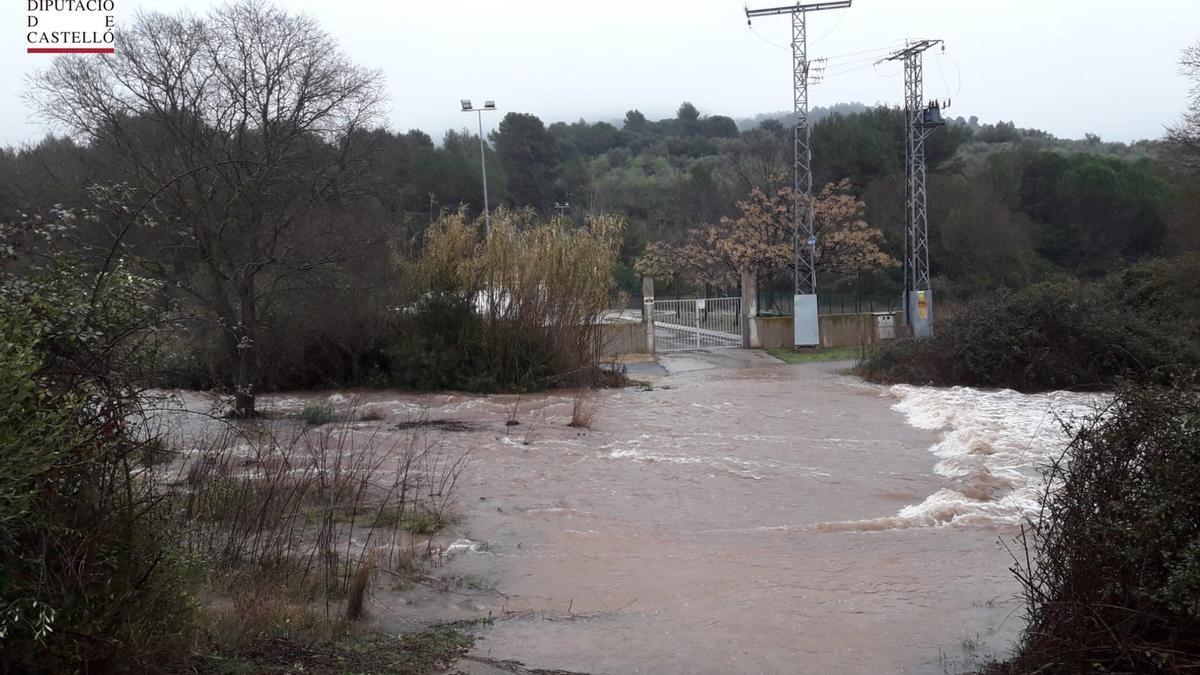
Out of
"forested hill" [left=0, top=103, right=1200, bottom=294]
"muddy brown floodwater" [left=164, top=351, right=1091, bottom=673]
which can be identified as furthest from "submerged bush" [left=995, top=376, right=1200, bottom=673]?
"forested hill" [left=0, top=103, right=1200, bottom=294]

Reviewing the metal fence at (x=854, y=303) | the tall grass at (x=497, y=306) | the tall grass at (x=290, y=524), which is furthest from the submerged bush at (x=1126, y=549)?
the metal fence at (x=854, y=303)

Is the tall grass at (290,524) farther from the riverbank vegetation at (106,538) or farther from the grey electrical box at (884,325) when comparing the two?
the grey electrical box at (884,325)

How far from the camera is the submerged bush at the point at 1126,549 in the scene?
163 inches

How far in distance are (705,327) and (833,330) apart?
15.1ft

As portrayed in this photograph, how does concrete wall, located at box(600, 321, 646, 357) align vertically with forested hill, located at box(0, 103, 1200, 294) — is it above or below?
below

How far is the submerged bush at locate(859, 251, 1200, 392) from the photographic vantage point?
23.0 m

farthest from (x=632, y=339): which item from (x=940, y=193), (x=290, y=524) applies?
(x=940, y=193)

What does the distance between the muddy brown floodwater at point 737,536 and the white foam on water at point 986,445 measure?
0.06 meters

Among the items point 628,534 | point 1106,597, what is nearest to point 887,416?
point 628,534

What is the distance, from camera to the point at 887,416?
65.0ft

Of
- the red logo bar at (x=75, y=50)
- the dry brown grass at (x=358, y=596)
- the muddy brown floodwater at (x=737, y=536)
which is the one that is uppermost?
the red logo bar at (x=75, y=50)

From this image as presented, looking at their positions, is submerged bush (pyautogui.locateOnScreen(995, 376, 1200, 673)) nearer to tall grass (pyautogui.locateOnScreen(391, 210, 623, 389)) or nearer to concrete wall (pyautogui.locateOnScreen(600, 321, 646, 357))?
tall grass (pyautogui.locateOnScreen(391, 210, 623, 389))

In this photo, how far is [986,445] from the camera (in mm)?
15289

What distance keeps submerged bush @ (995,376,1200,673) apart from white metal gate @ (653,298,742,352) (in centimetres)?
2942
